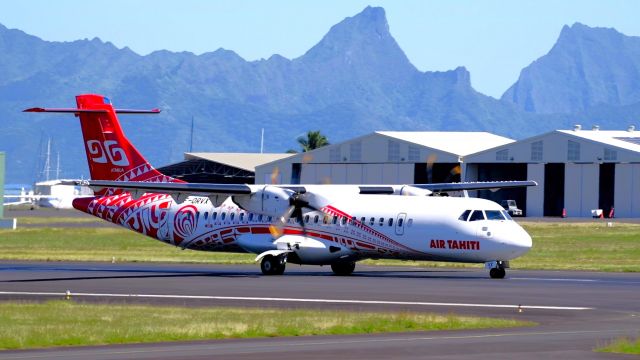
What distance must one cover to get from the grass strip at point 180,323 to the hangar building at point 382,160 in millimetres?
75172

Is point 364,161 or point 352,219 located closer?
point 352,219

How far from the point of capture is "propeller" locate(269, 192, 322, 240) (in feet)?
132

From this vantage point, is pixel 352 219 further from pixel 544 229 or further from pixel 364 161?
pixel 364 161

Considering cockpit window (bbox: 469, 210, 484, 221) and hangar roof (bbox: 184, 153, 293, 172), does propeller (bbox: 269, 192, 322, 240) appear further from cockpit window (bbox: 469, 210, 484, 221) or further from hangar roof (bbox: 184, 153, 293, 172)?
hangar roof (bbox: 184, 153, 293, 172)

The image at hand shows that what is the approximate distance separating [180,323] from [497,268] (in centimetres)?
1611

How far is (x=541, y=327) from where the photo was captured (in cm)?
2322

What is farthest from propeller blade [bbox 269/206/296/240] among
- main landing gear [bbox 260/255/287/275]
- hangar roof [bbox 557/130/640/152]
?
hangar roof [bbox 557/130/640/152]

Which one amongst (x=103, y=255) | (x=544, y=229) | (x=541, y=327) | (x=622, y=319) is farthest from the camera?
(x=544, y=229)

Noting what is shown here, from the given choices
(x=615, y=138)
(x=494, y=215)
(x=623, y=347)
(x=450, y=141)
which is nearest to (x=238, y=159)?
(x=450, y=141)

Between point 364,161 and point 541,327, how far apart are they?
82769 mm

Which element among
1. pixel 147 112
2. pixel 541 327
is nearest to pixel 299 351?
pixel 541 327

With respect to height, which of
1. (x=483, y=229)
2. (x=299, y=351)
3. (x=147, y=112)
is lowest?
(x=299, y=351)

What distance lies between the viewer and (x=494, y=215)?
1481 inches

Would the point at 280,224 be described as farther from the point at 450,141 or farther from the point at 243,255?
the point at 450,141
